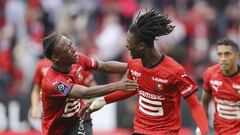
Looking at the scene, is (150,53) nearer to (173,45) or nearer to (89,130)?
(89,130)

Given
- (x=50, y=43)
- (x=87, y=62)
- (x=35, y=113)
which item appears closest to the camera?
(x=50, y=43)

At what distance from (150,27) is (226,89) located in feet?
5.82

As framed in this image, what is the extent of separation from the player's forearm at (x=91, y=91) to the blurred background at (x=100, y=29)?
683 centimetres

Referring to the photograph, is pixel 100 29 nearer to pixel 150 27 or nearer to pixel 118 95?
pixel 118 95

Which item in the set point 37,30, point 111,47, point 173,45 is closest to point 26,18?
point 37,30

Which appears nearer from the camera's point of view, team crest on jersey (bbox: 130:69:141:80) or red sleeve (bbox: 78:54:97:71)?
team crest on jersey (bbox: 130:69:141:80)

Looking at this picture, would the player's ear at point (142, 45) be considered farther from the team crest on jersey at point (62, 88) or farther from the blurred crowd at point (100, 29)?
the blurred crowd at point (100, 29)

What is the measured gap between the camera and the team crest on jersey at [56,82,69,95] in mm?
9755

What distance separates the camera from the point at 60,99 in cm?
1000

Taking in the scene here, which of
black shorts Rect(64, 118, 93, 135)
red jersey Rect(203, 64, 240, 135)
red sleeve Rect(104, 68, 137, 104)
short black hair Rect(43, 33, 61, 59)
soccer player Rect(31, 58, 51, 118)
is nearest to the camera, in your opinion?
short black hair Rect(43, 33, 61, 59)

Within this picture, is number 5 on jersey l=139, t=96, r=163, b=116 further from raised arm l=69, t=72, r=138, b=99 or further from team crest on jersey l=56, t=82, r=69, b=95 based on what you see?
team crest on jersey l=56, t=82, r=69, b=95

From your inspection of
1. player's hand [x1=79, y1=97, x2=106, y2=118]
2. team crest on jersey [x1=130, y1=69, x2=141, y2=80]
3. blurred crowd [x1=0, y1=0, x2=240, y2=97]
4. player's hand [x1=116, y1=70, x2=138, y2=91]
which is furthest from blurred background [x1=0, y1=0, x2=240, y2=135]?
player's hand [x1=116, y1=70, x2=138, y2=91]

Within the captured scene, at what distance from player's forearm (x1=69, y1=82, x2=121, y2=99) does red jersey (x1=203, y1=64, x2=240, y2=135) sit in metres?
2.05

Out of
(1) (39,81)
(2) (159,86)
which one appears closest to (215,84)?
(2) (159,86)
